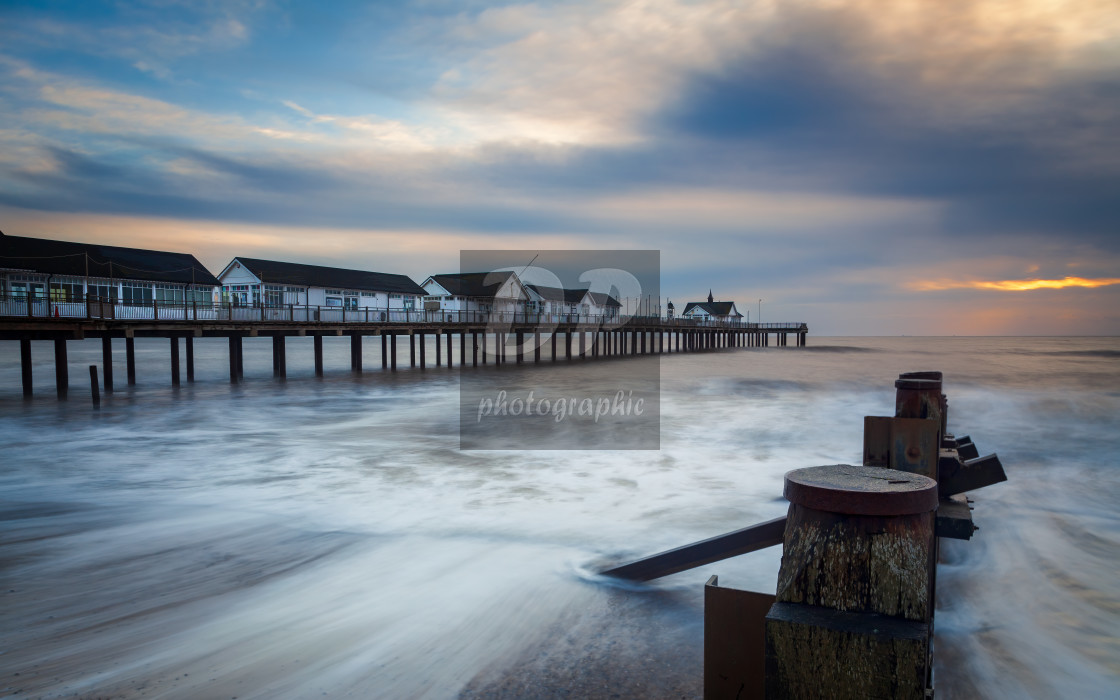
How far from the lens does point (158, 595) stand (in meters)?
6.84

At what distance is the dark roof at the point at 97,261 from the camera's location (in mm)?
35184

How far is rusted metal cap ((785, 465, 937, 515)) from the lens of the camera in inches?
76.4

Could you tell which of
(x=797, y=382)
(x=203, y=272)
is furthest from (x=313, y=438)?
(x=203, y=272)

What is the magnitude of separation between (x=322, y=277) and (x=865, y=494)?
52.4 m

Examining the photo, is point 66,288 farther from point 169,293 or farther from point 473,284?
point 473,284

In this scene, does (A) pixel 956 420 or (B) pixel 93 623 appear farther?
(A) pixel 956 420

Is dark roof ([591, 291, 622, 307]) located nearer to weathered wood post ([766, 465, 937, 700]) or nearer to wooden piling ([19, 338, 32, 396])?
wooden piling ([19, 338, 32, 396])

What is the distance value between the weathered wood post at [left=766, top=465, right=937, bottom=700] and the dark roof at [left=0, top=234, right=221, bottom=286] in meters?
40.1

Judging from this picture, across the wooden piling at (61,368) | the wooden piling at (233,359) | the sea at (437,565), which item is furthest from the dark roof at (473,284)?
the sea at (437,565)

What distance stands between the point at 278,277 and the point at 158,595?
44537 mm

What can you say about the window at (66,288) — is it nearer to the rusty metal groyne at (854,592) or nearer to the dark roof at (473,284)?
the dark roof at (473,284)

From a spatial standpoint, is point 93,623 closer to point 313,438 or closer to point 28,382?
point 313,438

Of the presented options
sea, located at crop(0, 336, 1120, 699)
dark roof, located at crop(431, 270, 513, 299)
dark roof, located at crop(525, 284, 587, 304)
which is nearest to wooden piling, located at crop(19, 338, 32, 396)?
sea, located at crop(0, 336, 1120, 699)

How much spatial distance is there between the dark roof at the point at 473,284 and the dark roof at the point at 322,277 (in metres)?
6.11
